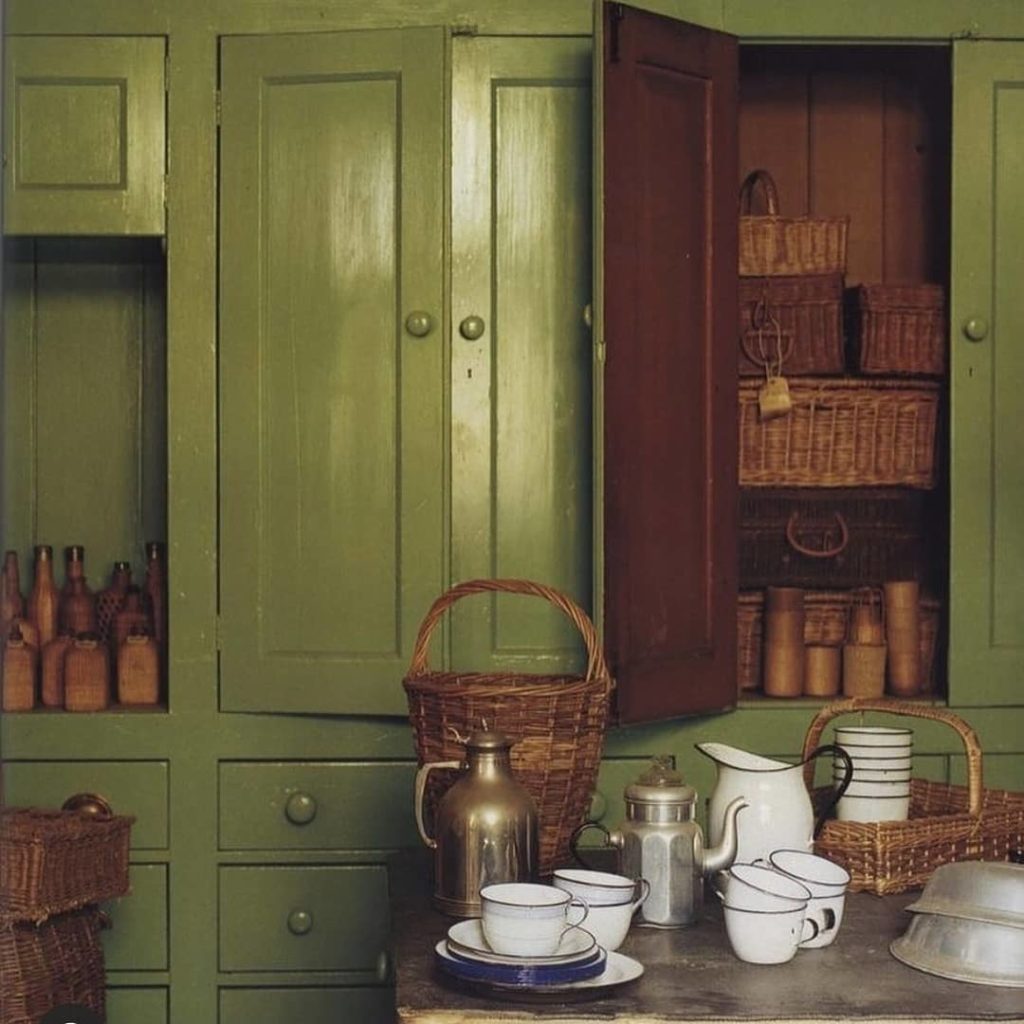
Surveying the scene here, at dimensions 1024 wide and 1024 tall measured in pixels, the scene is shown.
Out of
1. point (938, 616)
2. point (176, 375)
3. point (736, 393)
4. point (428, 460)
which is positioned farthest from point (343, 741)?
point (938, 616)

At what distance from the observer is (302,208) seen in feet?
10.6

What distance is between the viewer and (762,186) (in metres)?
3.58

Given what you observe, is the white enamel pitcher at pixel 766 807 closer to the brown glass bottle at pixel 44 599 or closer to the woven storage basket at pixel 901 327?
the woven storage basket at pixel 901 327

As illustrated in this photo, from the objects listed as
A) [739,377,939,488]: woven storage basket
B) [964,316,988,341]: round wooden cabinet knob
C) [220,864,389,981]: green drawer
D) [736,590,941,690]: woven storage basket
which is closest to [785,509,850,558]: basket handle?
[736,590,941,690]: woven storage basket

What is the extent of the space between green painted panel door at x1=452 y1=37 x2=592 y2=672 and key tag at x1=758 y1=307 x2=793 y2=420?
392 millimetres

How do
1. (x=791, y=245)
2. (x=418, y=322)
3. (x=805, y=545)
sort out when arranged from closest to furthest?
(x=418, y=322) → (x=791, y=245) → (x=805, y=545)

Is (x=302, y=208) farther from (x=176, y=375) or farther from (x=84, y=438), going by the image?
(x=84, y=438)

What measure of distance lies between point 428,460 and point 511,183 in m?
0.60

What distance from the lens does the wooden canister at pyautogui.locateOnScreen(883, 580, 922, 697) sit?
3.43m

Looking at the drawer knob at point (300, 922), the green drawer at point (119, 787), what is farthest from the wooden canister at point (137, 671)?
Answer: the drawer knob at point (300, 922)

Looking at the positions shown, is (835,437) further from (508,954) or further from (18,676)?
(508,954)

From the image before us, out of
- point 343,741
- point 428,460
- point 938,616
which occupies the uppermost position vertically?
point 428,460

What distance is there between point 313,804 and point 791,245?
1.56m

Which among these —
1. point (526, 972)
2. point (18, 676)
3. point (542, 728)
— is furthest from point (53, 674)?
point (526, 972)
